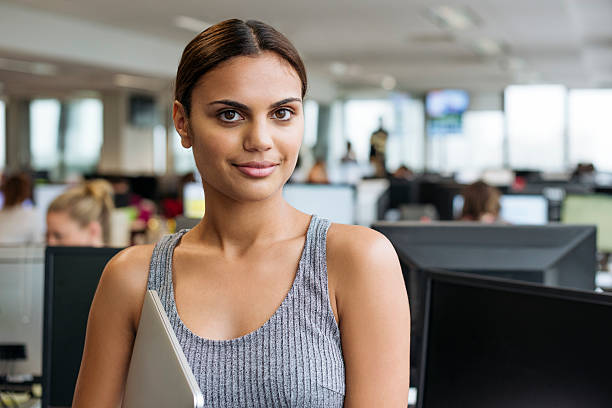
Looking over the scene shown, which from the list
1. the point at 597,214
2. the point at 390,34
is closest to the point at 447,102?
the point at 390,34

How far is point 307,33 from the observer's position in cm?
907

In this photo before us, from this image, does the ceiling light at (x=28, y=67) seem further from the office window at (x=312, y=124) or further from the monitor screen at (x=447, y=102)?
the monitor screen at (x=447, y=102)

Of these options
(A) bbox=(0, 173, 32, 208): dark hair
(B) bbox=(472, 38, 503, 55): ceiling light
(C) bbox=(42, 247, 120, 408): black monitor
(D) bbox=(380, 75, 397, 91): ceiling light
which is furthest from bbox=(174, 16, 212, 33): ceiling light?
(C) bbox=(42, 247, 120, 408): black monitor

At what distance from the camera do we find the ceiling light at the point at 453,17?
301 inches

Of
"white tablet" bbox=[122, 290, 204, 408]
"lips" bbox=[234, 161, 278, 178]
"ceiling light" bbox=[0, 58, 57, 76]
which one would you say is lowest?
"white tablet" bbox=[122, 290, 204, 408]

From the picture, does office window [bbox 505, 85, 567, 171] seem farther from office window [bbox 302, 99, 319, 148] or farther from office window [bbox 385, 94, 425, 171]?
office window [bbox 302, 99, 319, 148]

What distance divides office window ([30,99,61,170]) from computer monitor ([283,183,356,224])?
11411 millimetres

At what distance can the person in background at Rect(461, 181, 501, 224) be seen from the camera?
4.16 meters

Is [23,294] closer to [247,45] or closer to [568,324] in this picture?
[247,45]

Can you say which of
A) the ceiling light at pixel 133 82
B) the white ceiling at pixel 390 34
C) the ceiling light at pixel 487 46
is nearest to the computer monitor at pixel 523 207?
the white ceiling at pixel 390 34

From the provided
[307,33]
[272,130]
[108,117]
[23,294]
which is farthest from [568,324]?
[108,117]

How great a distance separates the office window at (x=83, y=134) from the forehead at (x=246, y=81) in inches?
533

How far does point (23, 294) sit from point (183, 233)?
1.09 meters

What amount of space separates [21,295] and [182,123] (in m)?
1.22
